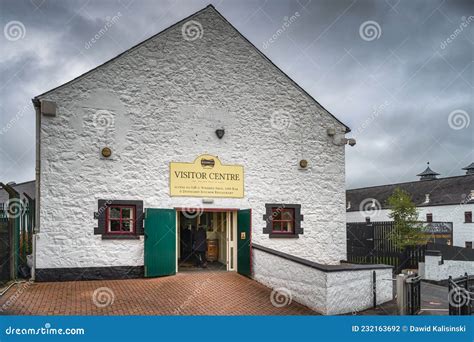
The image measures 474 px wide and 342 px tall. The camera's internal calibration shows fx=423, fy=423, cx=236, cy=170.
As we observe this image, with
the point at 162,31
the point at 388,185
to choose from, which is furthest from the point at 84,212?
the point at 388,185

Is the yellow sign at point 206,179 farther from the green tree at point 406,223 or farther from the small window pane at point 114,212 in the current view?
the green tree at point 406,223

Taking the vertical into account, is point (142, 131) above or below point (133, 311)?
above

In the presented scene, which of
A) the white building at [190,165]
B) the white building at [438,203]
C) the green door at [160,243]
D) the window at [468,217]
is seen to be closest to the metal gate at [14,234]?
the white building at [190,165]

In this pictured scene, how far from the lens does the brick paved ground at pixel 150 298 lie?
9203 mm

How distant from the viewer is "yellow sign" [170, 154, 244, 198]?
1345 cm

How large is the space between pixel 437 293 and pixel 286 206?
5301 millimetres

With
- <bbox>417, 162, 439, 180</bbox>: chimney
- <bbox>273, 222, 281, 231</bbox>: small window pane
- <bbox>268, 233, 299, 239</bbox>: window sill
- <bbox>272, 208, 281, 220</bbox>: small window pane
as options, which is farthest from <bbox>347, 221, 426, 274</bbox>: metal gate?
<bbox>417, 162, 439, 180</bbox>: chimney

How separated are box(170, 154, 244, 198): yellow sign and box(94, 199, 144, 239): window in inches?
50.0

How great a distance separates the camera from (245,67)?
14.7m

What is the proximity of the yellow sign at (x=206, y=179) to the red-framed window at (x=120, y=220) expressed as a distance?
1404 mm

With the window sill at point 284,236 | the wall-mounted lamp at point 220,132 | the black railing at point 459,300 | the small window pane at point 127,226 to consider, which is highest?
the wall-mounted lamp at point 220,132

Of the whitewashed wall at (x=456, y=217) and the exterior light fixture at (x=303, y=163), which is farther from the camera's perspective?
the whitewashed wall at (x=456, y=217)

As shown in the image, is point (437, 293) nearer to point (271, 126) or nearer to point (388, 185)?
point (271, 126)

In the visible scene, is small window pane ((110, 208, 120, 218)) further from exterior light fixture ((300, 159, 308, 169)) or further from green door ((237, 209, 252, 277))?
exterior light fixture ((300, 159, 308, 169))
